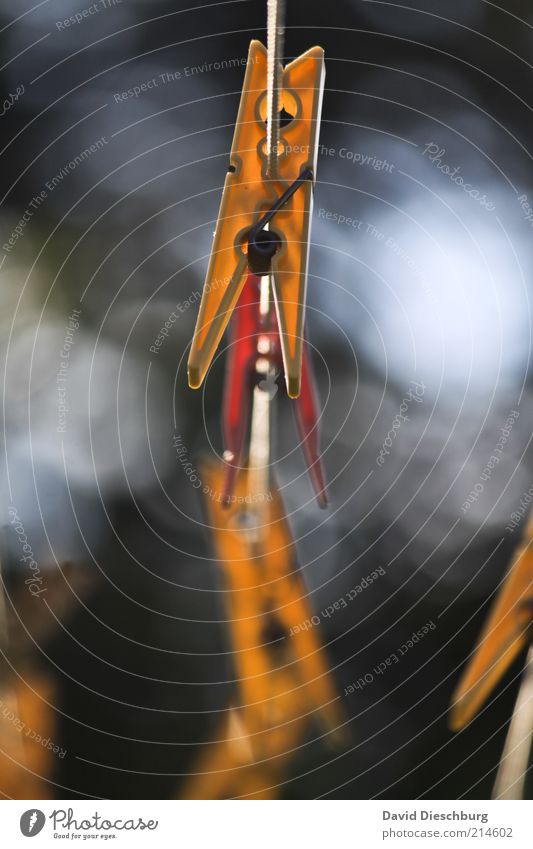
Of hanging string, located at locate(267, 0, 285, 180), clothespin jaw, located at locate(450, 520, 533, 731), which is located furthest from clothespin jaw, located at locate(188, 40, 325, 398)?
clothespin jaw, located at locate(450, 520, 533, 731)

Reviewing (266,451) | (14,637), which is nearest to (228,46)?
(266,451)

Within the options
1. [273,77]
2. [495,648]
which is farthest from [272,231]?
[495,648]

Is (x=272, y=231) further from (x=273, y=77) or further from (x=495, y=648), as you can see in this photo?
(x=495, y=648)

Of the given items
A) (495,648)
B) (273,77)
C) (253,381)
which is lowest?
→ (495,648)

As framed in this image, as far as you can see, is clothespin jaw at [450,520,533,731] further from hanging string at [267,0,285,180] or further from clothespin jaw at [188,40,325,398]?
hanging string at [267,0,285,180]

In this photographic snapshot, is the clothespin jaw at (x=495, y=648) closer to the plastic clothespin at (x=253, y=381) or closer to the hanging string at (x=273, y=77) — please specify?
the plastic clothespin at (x=253, y=381)

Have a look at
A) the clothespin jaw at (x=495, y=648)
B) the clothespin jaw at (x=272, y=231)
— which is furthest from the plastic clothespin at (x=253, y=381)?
the clothespin jaw at (x=495, y=648)
